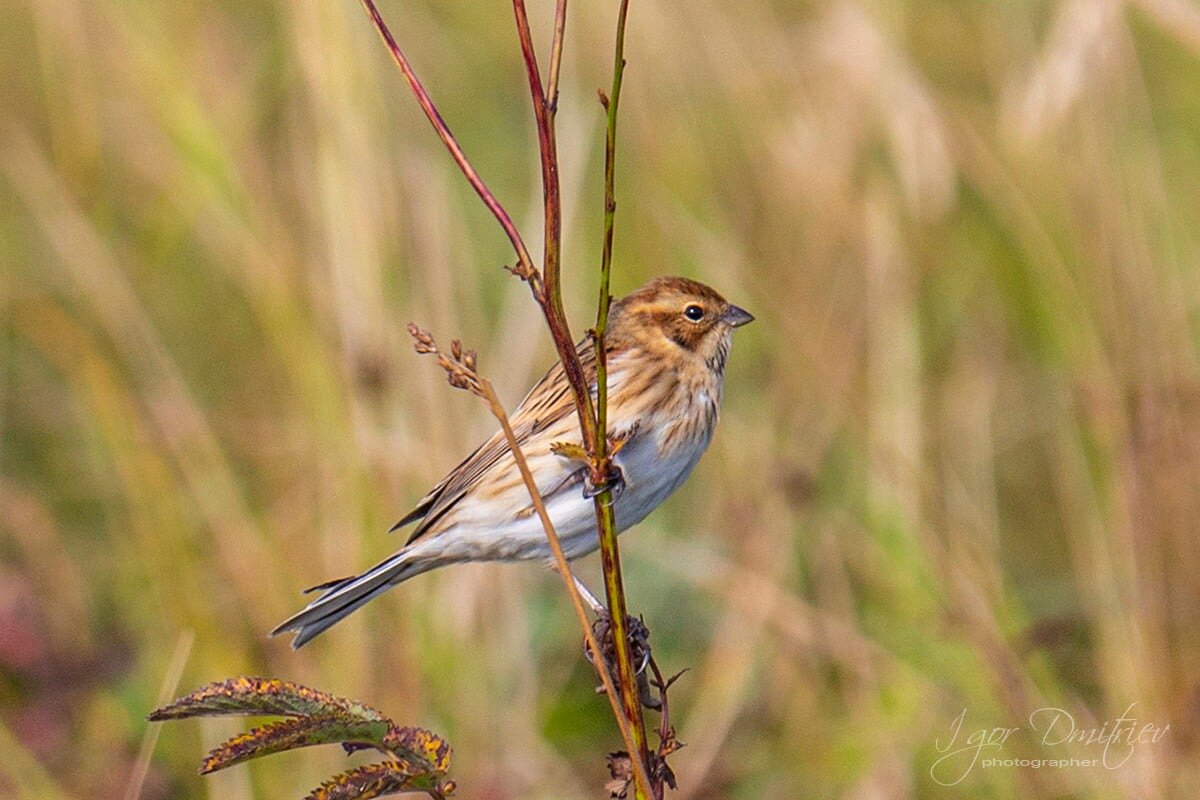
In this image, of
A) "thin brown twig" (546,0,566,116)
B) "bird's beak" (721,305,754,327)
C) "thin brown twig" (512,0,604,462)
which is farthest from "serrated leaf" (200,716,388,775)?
"bird's beak" (721,305,754,327)

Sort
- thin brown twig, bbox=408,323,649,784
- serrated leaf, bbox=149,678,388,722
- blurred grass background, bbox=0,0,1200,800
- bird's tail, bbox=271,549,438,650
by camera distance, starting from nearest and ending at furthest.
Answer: serrated leaf, bbox=149,678,388,722
thin brown twig, bbox=408,323,649,784
bird's tail, bbox=271,549,438,650
blurred grass background, bbox=0,0,1200,800

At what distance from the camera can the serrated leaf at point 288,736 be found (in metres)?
1.48

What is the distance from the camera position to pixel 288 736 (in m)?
1.48

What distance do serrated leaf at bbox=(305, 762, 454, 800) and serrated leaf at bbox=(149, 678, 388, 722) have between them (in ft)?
0.30

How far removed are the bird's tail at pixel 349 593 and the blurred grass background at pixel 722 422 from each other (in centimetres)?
45

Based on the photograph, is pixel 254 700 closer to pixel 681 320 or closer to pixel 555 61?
pixel 555 61

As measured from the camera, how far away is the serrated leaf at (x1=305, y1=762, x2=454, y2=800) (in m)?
1.53

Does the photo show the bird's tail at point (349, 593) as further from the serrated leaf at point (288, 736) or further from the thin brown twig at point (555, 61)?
the thin brown twig at point (555, 61)

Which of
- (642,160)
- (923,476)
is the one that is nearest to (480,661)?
(923,476)

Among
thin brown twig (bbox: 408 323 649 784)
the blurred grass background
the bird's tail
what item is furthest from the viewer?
the blurred grass background

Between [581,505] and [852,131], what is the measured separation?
1.49m

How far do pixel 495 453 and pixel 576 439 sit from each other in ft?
0.52

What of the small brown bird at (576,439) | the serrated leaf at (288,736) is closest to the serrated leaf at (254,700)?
the serrated leaf at (288,736)

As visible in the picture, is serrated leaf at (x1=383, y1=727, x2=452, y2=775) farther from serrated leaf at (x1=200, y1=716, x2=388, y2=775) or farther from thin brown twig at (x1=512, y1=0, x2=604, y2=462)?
thin brown twig at (x1=512, y1=0, x2=604, y2=462)
